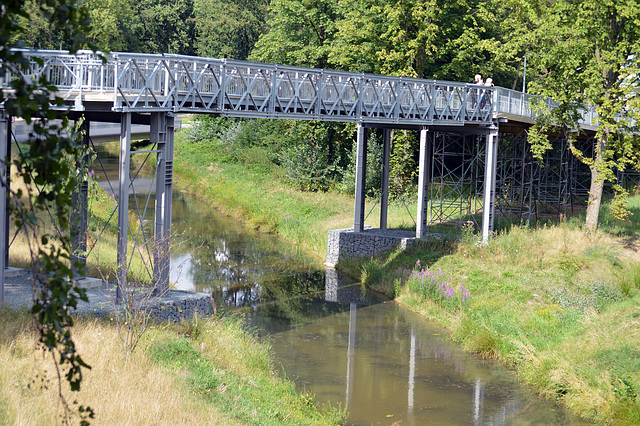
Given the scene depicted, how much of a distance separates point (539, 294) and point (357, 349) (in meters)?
5.60

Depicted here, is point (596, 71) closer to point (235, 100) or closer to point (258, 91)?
point (258, 91)

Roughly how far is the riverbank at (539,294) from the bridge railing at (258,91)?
485 centimetres

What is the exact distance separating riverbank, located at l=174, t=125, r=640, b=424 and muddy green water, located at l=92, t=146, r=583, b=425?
22.0 inches

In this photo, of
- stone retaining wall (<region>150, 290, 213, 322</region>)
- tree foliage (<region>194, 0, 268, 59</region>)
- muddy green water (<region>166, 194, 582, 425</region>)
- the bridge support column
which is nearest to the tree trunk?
the bridge support column

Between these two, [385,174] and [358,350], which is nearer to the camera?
[358,350]

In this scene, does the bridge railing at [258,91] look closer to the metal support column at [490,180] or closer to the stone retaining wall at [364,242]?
the metal support column at [490,180]

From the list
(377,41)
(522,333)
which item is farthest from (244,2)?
(522,333)

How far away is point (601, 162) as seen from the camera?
22.3 metres

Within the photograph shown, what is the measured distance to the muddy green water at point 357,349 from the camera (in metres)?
12.9

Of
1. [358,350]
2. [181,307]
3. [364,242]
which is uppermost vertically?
[364,242]

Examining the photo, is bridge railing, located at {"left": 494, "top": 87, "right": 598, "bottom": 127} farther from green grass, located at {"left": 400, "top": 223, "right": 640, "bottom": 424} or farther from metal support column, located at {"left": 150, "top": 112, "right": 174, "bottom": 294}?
metal support column, located at {"left": 150, "top": 112, "right": 174, "bottom": 294}

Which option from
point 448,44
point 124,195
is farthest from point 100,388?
point 448,44

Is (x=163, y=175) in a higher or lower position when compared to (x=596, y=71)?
lower

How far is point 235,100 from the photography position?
1711 centimetres
